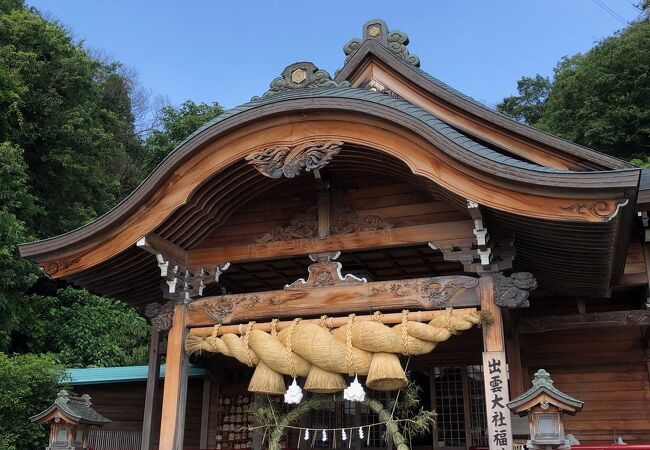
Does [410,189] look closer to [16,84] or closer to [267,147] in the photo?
[267,147]

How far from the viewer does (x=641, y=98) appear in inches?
1095

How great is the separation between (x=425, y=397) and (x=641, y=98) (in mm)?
23626

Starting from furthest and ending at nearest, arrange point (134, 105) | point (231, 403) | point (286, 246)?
point (134, 105) < point (231, 403) < point (286, 246)

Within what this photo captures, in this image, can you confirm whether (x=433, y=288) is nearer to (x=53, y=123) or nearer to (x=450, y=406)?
(x=450, y=406)

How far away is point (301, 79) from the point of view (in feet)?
24.9

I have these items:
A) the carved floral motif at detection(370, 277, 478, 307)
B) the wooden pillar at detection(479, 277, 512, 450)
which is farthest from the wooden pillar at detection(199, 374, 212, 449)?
the wooden pillar at detection(479, 277, 512, 450)

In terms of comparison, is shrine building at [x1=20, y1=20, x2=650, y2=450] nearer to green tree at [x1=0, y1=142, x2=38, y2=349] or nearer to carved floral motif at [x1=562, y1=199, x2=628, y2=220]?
carved floral motif at [x1=562, y1=199, x2=628, y2=220]

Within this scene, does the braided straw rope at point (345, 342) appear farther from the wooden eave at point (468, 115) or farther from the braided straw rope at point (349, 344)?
the wooden eave at point (468, 115)

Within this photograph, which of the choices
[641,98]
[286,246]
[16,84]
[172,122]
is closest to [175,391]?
[286,246]

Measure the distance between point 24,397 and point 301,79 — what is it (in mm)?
9052

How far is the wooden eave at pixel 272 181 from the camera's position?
5.81m

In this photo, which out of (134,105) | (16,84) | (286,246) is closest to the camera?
(286,246)

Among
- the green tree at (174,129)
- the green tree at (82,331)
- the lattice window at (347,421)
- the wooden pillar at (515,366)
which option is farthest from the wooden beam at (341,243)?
the green tree at (174,129)

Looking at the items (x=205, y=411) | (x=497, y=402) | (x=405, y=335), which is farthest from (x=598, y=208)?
(x=205, y=411)
